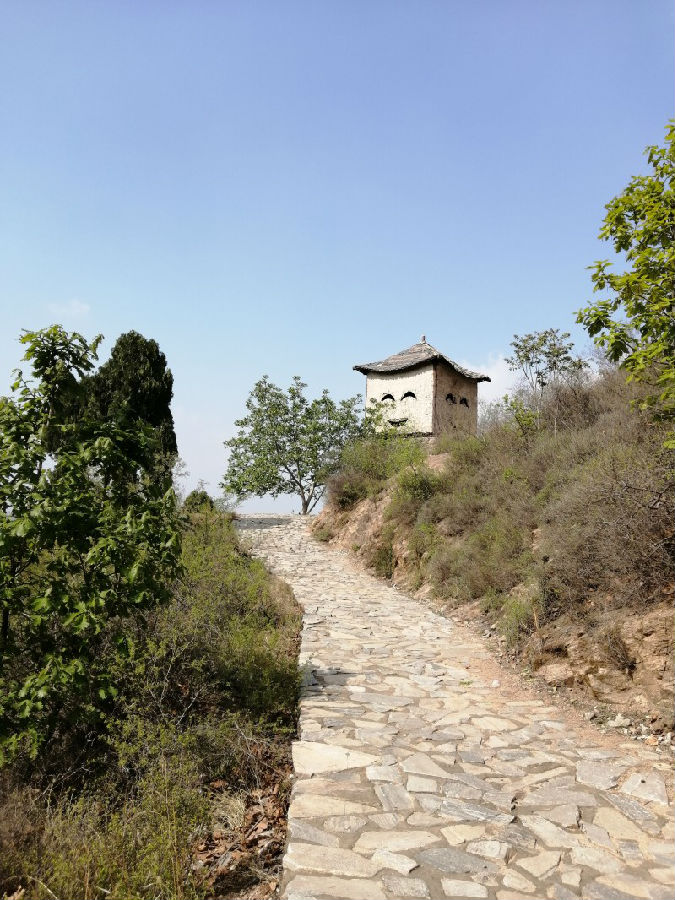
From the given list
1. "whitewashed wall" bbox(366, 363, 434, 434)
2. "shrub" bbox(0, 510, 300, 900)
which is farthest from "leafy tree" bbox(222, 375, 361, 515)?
"shrub" bbox(0, 510, 300, 900)

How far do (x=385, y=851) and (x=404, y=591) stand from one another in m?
8.59

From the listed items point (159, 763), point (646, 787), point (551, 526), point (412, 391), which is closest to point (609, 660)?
point (646, 787)

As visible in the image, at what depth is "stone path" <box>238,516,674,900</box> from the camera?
3.08 m

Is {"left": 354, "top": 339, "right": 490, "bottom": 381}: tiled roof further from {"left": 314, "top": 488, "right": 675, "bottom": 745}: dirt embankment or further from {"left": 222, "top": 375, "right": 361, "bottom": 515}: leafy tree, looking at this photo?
{"left": 314, "top": 488, "right": 675, "bottom": 745}: dirt embankment

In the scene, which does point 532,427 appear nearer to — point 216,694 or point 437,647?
point 437,647

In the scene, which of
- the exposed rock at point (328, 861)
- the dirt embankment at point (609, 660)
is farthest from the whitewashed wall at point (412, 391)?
the exposed rock at point (328, 861)

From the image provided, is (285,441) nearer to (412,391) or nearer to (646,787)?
(412,391)

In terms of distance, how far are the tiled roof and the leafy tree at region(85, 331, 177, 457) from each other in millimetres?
8361

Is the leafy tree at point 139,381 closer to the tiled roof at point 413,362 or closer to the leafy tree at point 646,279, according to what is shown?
the tiled roof at point 413,362

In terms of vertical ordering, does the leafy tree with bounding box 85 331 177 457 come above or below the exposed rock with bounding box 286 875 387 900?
above

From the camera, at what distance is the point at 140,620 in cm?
489

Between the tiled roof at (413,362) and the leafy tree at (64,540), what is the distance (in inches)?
744

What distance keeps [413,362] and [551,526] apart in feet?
51.6

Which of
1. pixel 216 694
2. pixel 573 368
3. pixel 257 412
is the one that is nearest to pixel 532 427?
pixel 573 368
